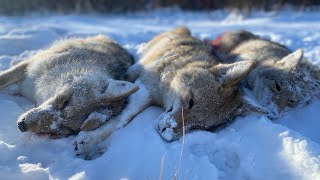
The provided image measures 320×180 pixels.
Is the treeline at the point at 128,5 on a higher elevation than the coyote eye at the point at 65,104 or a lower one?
lower

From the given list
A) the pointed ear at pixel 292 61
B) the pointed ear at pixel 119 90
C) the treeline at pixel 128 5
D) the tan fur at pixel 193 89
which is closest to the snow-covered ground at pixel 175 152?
the tan fur at pixel 193 89

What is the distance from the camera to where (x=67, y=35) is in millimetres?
9375

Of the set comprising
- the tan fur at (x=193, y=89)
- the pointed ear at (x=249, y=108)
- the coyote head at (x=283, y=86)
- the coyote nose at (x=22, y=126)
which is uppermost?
the coyote nose at (x=22, y=126)

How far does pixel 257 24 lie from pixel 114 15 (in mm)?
4763

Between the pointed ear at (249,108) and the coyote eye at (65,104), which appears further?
the pointed ear at (249,108)

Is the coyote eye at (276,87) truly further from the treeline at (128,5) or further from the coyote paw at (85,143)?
the treeline at (128,5)

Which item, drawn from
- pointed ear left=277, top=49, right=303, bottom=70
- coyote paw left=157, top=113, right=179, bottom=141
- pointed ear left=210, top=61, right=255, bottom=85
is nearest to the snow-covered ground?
coyote paw left=157, top=113, right=179, bottom=141

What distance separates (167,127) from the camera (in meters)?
4.34

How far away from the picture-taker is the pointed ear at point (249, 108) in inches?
181

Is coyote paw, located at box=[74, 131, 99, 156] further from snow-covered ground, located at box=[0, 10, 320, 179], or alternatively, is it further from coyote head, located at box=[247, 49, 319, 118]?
coyote head, located at box=[247, 49, 319, 118]

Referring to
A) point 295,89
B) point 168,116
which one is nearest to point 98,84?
point 168,116

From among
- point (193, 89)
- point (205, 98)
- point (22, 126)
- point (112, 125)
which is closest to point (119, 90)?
point (112, 125)

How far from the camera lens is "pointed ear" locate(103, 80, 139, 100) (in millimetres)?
4535

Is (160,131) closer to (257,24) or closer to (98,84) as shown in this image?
(98,84)
